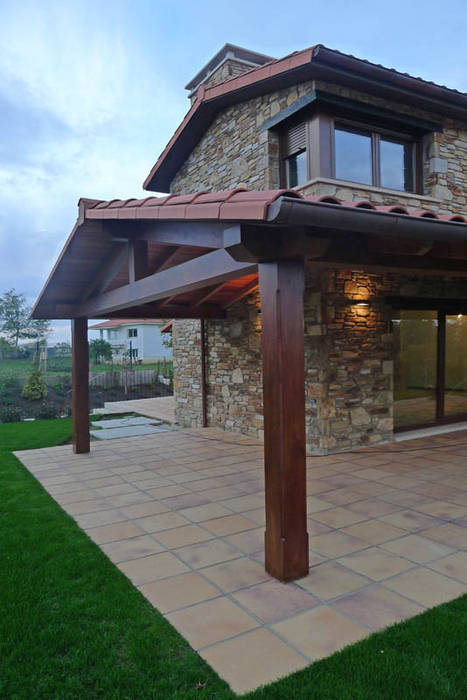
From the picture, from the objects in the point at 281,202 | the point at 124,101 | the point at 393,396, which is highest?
the point at 124,101

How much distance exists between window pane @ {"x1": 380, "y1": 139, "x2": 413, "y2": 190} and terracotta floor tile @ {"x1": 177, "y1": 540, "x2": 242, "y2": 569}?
627cm

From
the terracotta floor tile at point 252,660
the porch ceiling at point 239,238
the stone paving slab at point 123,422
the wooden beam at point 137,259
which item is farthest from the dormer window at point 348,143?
the stone paving slab at point 123,422

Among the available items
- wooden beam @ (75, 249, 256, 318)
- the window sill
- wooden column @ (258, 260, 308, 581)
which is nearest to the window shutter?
the window sill

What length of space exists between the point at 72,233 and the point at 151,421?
22.9ft

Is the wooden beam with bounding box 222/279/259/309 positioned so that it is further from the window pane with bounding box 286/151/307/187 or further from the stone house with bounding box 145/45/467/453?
the window pane with bounding box 286/151/307/187

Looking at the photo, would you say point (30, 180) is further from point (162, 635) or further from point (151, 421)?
point (162, 635)

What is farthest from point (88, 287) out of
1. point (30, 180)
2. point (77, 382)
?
point (30, 180)

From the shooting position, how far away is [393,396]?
26.4 feet

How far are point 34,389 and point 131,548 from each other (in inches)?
483

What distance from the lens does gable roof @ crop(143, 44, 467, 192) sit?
6777 millimetres

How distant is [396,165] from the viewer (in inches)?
320

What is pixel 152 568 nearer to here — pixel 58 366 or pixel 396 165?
pixel 396 165

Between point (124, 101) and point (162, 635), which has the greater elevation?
point (124, 101)

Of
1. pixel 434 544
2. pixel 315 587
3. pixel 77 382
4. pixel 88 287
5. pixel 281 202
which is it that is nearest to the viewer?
pixel 281 202
